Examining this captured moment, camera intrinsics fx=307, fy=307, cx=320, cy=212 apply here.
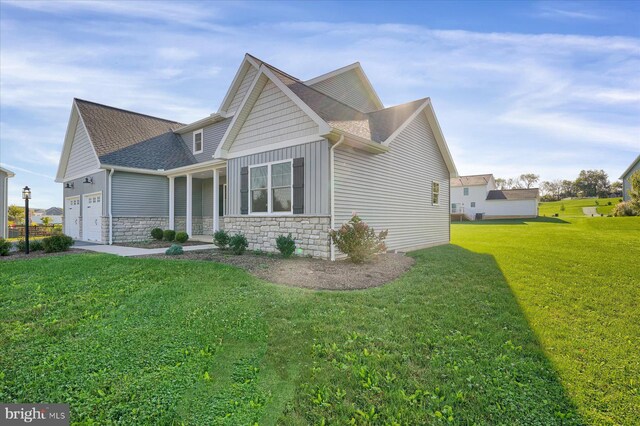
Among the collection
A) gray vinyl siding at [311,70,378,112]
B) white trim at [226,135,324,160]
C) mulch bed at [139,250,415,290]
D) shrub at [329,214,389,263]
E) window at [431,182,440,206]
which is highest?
gray vinyl siding at [311,70,378,112]

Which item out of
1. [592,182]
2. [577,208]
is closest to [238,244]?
[577,208]

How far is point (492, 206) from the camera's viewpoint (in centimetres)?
4006

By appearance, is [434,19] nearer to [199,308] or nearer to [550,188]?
[199,308]

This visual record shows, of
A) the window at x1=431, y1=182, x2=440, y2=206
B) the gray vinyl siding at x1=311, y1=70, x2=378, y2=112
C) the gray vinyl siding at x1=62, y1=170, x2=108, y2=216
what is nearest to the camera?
the gray vinyl siding at x1=311, y1=70, x2=378, y2=112

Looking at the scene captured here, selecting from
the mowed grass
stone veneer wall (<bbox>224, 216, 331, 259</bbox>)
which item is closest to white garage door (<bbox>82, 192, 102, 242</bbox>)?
stone veneer wall (<bbox>224, 216, 331, 259</bbox>)

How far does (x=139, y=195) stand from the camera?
50.1 ft

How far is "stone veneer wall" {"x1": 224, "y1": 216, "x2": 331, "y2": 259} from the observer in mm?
8461

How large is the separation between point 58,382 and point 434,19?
10174 millimetres

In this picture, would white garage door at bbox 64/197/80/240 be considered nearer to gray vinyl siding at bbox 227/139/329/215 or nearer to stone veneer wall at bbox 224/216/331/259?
stone veneer wall at bbox 224/216/331/259

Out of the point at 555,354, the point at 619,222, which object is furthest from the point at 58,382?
the point at 619,222

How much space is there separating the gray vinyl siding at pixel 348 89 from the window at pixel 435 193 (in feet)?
16.3

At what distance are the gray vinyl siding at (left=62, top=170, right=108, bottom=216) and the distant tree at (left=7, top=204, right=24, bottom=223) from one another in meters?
21.4

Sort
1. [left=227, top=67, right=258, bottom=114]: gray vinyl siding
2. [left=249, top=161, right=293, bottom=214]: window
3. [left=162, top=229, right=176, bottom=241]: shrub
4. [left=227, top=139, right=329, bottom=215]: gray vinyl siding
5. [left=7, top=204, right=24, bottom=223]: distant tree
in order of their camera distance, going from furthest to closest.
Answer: [left=7, top=204, right=24, bottom=223]: distant tree, [left=162, top=229, right=176, bottom=241]: shrub, [left=227, top=67, right=258, bottom=114]: gray vinyl siding, [left=249, top=161, right=293, bottom=214]: window, [left=227, top=139, right=329, bottom=215]: gray vinyl siding

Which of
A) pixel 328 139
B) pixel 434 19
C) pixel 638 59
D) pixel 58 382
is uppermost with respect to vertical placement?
pixel 434 19
